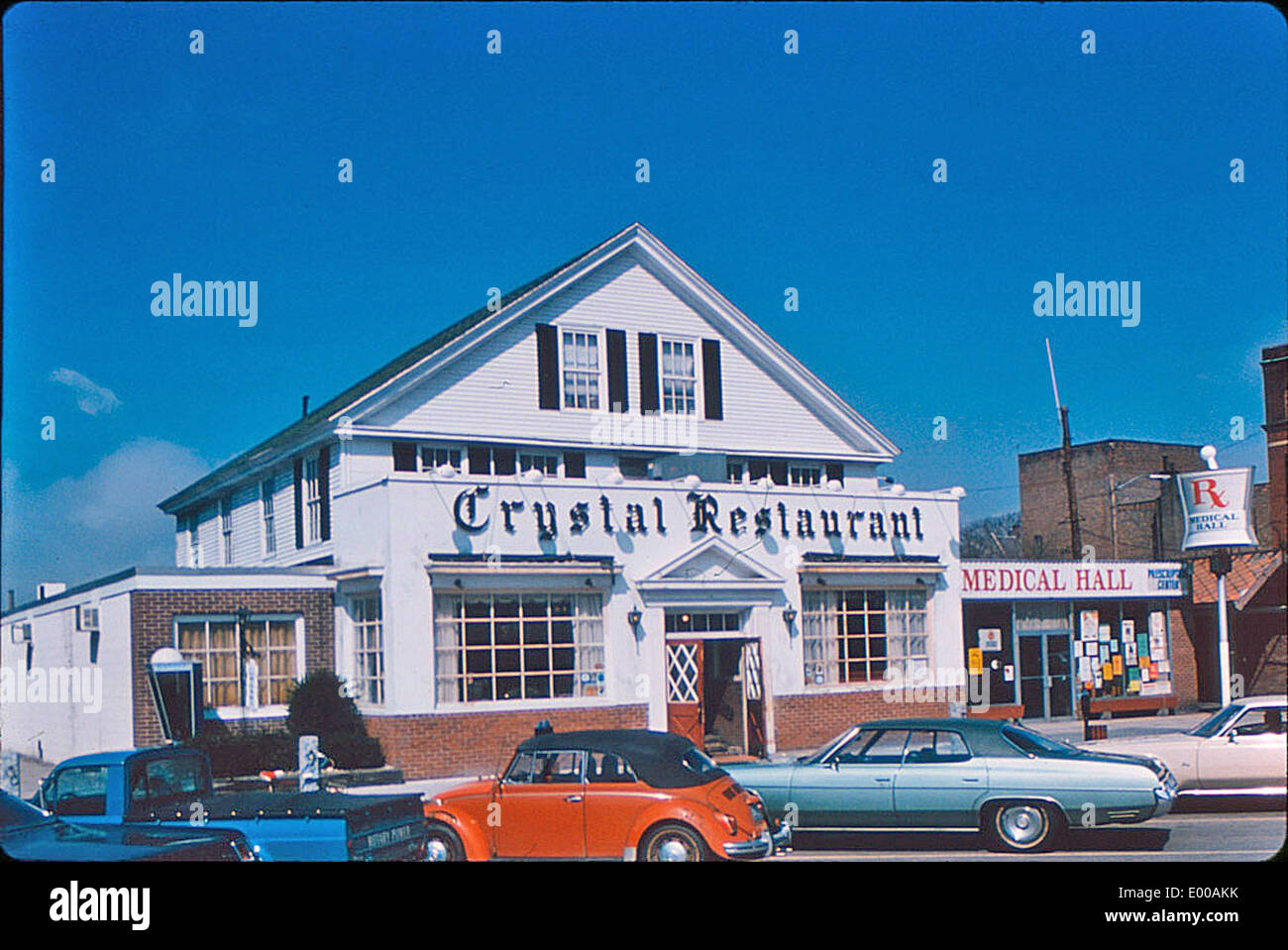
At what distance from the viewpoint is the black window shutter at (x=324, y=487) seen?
2233 centimetres

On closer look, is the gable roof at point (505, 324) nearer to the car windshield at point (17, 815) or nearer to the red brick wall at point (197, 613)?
the red brick wall at point (197, 613)

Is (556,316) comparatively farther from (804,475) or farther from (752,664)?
(752,664)

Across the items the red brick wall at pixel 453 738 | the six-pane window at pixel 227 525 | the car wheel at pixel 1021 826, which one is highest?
the six-pane window at pixel 227 525

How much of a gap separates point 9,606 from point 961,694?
646 inches

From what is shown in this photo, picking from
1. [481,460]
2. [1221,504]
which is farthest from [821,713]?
[1221,504]

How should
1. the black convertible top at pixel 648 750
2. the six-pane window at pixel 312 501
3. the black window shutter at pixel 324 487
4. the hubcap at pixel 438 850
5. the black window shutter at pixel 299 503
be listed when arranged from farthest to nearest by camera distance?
1. the black window shutter at pixel 299 503
2. the six-pane window at pixel 312 501
3. the black window shutter at pixel 324 487
4. the hubcap at pixel 438 850
5. the black convertible top at pixel 648 750

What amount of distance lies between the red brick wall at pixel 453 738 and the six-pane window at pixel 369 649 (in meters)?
0.45

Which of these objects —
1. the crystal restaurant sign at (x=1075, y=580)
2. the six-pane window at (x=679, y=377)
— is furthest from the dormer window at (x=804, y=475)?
the crystal restaurant sign at (x=1075, y=580)

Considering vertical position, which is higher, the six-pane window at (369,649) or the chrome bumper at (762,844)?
the six-pane window at (369,649)

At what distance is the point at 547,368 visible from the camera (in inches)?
958

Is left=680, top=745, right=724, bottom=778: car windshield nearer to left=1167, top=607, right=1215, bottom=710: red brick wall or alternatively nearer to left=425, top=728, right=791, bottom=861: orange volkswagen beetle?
left=425, top=728, right=791, bottom=861: orange volkswagen beetle

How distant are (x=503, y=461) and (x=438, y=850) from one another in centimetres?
1195

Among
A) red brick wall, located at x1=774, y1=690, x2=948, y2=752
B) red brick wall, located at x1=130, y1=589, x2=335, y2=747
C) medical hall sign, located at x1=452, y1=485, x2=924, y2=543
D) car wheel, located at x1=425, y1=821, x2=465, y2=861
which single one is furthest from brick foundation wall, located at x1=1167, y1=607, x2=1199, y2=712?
car wheel, located at x1=425, y1=821, x2=465, y2=861
